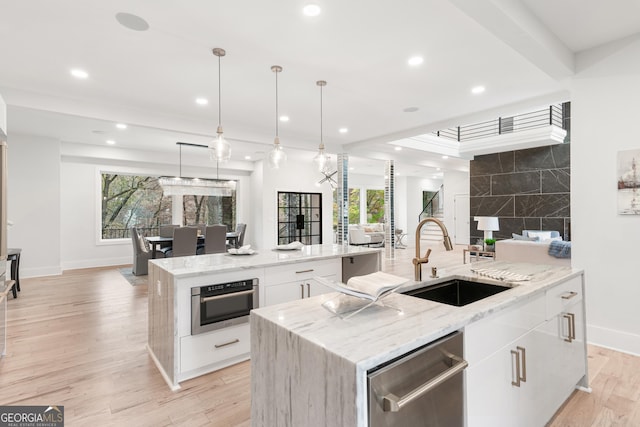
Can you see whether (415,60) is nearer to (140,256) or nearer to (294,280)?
(294,280)

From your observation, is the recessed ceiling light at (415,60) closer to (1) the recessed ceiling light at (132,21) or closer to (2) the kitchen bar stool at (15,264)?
(1) the recessed ceiling light at (132,21)

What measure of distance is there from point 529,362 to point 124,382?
2672mm

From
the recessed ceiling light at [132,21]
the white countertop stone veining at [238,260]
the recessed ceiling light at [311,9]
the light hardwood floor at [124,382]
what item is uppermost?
the recessed ceiling light at [311,9]

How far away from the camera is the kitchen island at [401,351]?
3.22 feet

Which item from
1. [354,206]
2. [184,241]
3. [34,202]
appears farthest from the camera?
[354,206]

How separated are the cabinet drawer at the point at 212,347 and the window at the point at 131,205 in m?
6.43

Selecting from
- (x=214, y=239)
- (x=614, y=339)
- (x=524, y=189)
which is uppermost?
(x=524, y=189)

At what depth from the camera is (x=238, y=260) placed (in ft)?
9.29

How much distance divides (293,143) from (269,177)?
98.3 inches

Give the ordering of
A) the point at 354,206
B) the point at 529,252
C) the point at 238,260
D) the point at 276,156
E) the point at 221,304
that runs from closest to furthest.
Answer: the point at 221,304, the point at 238,260, the point at 276,156, the point at 529,252, the point at 354,206

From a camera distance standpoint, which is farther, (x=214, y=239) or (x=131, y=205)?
(x=131, y=205)

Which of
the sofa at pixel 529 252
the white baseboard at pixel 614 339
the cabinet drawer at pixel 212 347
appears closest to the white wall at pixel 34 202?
the cabinet drawer at pixel 212 347

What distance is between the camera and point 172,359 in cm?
233

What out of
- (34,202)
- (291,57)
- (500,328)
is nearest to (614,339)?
(500,328)
